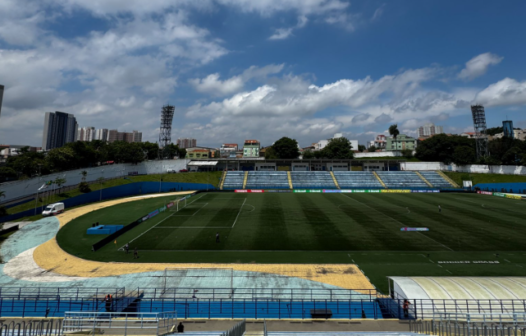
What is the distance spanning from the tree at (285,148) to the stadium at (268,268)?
74842 mm

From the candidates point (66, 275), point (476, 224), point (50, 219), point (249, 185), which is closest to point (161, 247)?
point (66, 275)

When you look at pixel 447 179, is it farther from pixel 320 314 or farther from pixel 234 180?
pixel 320 314

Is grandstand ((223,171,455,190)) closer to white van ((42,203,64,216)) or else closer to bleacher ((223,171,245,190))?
bleacher ((223,171,245,190))

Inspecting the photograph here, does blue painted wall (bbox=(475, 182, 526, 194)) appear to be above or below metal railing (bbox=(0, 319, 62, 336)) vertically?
above

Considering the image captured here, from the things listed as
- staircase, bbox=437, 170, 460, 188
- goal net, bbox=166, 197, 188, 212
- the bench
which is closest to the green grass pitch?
goal net, bbox=166, 197, 188, 212

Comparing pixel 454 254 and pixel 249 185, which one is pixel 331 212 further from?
pixel 249 185

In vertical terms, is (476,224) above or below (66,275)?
above

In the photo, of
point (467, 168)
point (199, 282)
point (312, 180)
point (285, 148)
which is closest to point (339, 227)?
point (199, 282)

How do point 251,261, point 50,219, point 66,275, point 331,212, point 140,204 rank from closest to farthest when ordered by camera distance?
point 66,275 < point 251,261 < point 50,219 < point 331,212 < point 140,204

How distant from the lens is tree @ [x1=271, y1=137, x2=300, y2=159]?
125812 millimetres

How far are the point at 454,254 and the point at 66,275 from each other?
113ft

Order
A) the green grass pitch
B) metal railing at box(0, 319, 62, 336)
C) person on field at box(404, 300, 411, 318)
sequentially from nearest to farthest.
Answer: metal railing at box(0, 319, 62, 336), person on field at box(404, 300, 411, 318), the green grass pitch

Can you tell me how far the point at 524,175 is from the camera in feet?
245

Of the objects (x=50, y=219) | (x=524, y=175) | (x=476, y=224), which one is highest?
(x=524, y=175)
